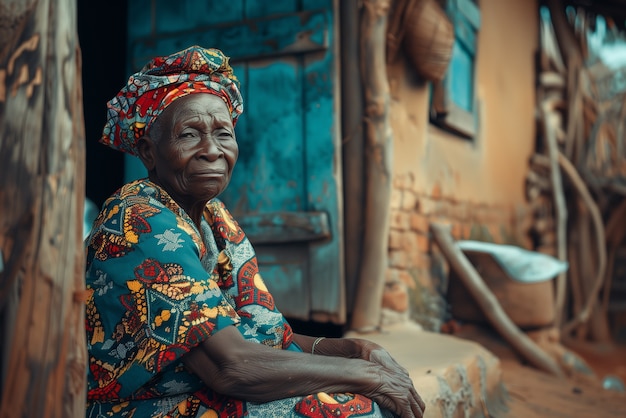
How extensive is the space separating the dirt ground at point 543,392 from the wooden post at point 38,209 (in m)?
2.59

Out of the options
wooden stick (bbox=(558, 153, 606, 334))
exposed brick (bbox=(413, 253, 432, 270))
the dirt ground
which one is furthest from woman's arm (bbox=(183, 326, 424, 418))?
wooden stick (bbox=(558, 153, 606, 334))

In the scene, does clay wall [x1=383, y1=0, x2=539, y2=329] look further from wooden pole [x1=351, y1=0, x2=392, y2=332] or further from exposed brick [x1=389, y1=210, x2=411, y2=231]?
wooden pole [x1=351, y1=0, x2=392, y2=332]

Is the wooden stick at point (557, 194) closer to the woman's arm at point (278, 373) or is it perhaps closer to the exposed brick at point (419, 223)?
the exposed brick at point (419, 223)

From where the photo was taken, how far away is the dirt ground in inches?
147

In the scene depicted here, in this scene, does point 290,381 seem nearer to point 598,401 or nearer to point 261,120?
point 261,120

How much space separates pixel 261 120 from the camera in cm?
408

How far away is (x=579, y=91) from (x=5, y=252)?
7.40m

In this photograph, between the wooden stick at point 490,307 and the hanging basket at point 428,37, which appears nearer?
the hanging basket at point 428,37

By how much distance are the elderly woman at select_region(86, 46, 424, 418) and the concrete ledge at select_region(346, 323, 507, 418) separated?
79cm

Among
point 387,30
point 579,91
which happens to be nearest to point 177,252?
point 387,30

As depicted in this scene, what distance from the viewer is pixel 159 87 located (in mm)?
1871

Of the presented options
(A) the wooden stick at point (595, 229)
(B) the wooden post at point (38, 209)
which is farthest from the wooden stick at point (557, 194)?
(B) the wooden post at point (38, 209)

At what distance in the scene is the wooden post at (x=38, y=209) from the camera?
4.16 feet

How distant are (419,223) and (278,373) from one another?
3068 mm
